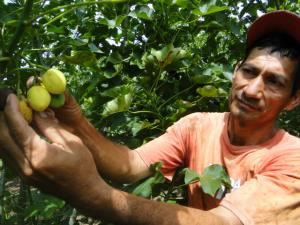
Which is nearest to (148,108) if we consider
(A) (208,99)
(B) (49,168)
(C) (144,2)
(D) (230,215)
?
(A) (208,99)

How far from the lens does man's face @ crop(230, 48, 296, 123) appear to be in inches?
67.4

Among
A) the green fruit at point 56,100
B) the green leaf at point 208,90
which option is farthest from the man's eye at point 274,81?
the green fruit at point 56,100

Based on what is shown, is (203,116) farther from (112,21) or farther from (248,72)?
(112,21)

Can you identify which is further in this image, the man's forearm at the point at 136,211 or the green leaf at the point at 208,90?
the green leaf at the point at 208,90

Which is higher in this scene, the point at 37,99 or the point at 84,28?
the point at 84,28

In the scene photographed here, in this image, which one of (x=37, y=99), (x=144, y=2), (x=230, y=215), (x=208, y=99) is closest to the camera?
(x=37, y=99)

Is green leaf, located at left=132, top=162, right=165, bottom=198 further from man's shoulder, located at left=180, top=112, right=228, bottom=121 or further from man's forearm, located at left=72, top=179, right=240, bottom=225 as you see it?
man's shoulder, located at left=180, top=112, right=228, bottom=121

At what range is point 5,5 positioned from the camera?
1557 mm

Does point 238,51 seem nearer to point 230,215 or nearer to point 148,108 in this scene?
point 148,108

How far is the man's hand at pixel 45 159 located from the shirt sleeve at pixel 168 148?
0.64 metres

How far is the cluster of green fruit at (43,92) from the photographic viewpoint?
1.28m

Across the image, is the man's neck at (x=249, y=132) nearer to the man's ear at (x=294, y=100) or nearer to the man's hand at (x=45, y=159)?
the man's ear at (x=294, y=100)

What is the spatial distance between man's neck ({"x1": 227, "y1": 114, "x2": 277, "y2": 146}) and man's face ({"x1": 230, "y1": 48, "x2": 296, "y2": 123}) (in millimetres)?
31

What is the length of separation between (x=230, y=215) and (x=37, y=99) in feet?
2.01
